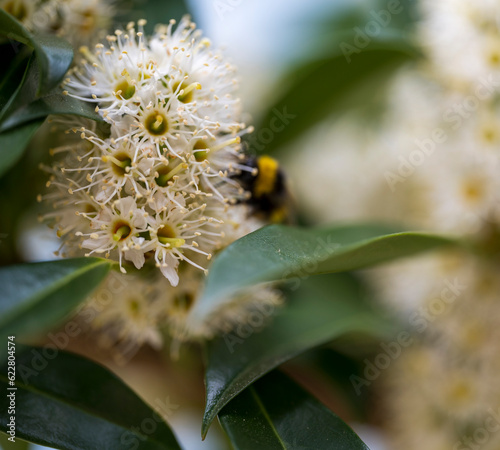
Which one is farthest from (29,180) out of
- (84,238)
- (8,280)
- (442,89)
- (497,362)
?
(497,362)

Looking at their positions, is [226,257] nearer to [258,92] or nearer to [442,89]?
[442,89]

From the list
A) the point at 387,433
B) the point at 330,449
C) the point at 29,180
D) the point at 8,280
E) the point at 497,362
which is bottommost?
the point at 387,433

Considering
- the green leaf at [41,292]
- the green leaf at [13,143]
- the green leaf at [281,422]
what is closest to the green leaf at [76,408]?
the green leaf at [281,422]

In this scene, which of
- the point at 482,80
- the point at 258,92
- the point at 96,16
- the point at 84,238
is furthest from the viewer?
the point at 258,92

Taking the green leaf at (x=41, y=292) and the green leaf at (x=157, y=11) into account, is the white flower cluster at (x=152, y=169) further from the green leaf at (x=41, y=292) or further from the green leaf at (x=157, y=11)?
the green leaf at (x=157, y=11)

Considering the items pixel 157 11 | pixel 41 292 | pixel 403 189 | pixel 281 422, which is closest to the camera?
pixel 41 292

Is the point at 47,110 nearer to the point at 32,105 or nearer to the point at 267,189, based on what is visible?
the point at 32,105

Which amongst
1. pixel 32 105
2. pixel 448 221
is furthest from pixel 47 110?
pixel 448 221
